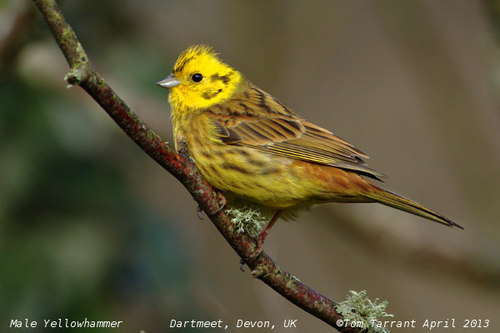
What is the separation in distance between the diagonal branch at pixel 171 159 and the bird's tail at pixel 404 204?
23.8 inches

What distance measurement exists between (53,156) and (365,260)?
3.37 m

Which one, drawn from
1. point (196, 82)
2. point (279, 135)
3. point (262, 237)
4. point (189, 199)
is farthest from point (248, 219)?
point (189, 199)

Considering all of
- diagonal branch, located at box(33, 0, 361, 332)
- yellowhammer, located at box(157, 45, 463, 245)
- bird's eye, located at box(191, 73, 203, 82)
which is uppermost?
bird's eye, located at box(191, 73, 203, 82)

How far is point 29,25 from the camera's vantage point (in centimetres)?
399

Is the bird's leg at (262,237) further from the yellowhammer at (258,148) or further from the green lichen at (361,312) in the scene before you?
the green lichen at (361,312)

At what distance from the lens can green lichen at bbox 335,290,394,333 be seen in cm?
279

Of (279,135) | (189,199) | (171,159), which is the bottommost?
(171,159)

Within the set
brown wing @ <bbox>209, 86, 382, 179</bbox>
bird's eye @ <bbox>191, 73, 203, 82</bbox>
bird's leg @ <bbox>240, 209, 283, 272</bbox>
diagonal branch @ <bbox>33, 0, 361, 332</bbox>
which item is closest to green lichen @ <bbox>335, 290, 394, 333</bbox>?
diagonal branch @ <bbox>33, 0, 361, 332</bbox>

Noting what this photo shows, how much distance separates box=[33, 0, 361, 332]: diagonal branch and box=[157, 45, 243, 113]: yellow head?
127 centimetres

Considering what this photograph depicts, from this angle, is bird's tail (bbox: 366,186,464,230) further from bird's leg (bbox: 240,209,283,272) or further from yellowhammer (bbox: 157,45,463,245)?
bird's leg (bbox: 240,209,283,272)

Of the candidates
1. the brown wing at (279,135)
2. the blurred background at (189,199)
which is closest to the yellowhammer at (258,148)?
the brown wing at (279,135)

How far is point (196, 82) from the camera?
3883mm

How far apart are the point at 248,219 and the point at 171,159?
0.81 metres

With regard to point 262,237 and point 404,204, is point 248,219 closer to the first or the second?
point 262,237
